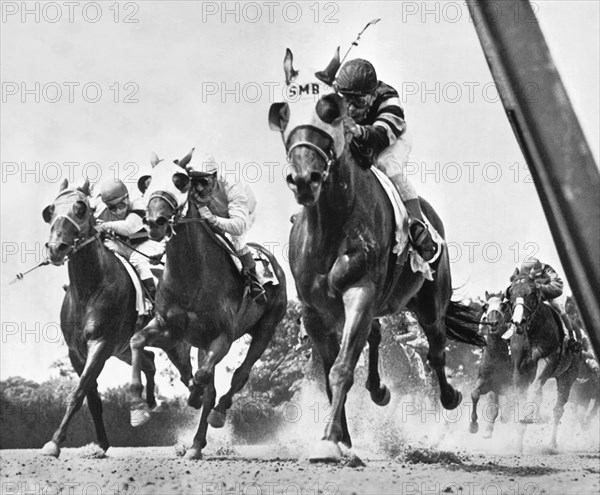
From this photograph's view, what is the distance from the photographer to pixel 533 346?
339 inches

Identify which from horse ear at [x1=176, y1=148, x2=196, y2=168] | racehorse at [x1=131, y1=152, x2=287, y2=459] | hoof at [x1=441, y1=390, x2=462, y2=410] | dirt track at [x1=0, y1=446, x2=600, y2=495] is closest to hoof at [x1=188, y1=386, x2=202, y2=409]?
racehorse at [x1=131, y1=152, x2=287, y2=459]

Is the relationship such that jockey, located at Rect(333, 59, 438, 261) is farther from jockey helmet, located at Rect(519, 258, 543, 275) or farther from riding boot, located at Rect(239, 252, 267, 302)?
jockey helmet, located at Rect(519, 258, 543, 275)

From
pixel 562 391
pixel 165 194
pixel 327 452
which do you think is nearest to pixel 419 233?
pixel 327 452

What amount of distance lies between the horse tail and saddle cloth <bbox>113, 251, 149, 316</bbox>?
6.74 feet

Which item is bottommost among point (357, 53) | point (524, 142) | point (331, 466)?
point (524, 142)

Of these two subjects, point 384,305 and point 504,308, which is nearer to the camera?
point 384,305

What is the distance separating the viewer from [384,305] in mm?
5801

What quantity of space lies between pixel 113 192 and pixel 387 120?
2852mm

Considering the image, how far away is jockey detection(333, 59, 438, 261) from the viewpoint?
5723 mm

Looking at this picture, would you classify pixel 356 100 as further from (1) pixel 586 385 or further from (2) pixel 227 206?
(1) pixel 586 385

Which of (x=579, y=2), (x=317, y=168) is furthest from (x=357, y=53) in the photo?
(x=317, y=168)

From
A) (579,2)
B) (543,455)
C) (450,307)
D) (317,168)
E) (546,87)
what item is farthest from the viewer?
(579,2)

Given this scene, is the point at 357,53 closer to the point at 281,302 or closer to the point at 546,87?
the point at 281,302

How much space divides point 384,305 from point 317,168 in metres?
1.26
